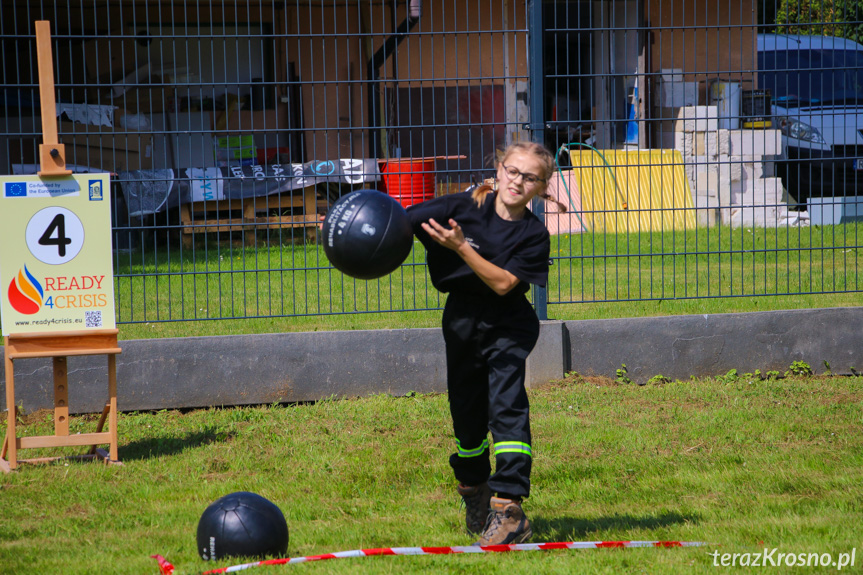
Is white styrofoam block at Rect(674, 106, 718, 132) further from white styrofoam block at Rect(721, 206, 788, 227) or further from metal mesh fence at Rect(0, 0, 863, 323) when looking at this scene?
white styrofoam block at Rect(721, 206, 788, 227)

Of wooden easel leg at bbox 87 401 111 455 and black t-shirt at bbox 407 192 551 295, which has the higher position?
black t-shirt at bbox 407 192 551 295

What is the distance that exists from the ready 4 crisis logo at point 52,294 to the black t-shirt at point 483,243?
7.81 feet

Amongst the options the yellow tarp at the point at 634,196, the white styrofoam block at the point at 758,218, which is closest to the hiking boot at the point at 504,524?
the yellow tarp at the point at 634,196

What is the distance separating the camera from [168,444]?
6000 mm

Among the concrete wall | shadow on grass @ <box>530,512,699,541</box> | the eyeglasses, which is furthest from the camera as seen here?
the concrete wall

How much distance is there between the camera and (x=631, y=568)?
12.5 ft

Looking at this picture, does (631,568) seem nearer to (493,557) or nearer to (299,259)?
(493,557)

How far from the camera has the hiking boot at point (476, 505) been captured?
434 centimetres

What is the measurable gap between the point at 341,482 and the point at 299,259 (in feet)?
9.69

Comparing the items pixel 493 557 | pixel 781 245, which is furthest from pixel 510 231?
pixel 781 245

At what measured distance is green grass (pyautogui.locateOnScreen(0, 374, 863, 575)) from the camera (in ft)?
13.4

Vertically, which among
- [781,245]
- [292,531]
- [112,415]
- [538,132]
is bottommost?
[292,531]

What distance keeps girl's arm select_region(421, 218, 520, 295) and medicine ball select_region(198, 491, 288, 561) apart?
1337mm

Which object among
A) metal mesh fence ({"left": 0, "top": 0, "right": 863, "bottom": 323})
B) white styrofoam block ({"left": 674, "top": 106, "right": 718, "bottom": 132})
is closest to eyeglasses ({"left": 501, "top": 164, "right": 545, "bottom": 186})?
metal mesh fence ({"left": 0, "top": 0, "right": 863, "bottom": 323})
